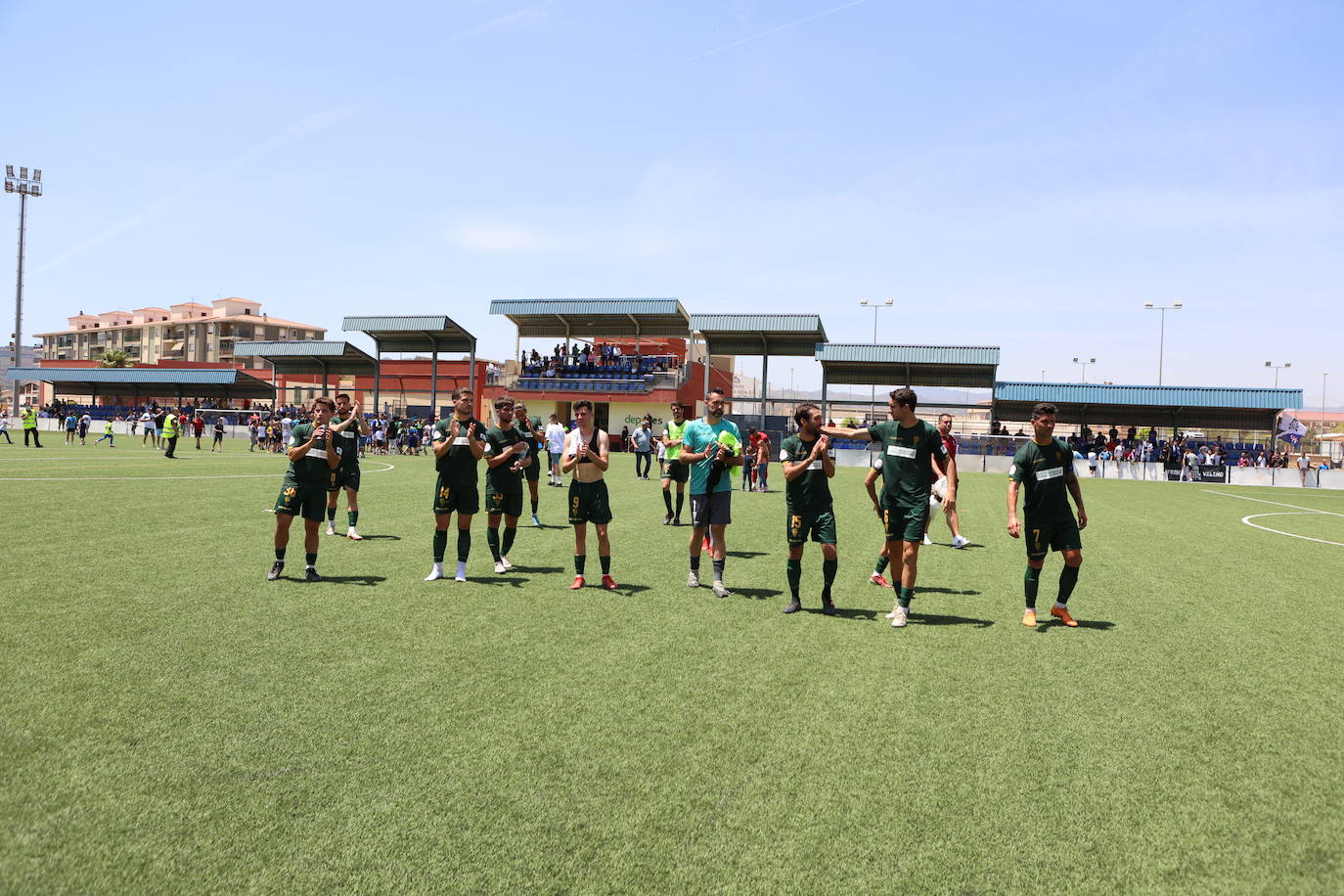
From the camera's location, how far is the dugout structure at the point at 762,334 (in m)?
47.0

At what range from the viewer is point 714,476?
27.1 ft

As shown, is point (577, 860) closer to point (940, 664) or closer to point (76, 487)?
point (940, 664)

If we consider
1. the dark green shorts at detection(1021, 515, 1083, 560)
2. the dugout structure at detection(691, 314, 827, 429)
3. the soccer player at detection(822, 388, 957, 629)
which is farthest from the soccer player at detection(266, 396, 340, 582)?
the dugout structure at detection(691, 314, 827, 429)

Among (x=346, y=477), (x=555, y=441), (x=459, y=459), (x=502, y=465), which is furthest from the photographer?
(x=555, y=441)

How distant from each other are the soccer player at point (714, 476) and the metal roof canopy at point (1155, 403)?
132 feet

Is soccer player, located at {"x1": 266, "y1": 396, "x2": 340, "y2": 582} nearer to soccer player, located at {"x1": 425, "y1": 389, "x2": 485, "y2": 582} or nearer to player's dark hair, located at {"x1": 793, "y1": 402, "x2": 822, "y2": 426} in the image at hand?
soccer player, located at {"x1": 425, "y1": 389, "x2": 485, "y2": 582}

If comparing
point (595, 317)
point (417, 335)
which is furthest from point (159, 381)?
point (595, 317)

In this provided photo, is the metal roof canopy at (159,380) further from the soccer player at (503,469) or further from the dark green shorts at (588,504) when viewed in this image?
the dark green shorts at (588,504)

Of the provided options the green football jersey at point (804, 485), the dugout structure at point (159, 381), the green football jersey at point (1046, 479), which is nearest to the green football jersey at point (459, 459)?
the green football jersey at point (804, 485)

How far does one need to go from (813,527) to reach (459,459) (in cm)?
385

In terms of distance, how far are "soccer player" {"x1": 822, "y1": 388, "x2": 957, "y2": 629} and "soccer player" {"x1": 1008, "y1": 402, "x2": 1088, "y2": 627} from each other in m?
0.82

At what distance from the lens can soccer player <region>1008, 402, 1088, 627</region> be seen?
23.6ft

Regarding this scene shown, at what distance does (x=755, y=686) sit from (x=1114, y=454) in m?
40.9

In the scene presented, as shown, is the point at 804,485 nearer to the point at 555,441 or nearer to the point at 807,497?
the point at 807,497
